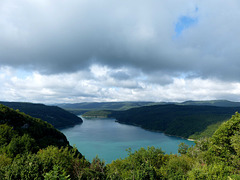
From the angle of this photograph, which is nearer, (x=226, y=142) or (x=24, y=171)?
(x=24, y=171)

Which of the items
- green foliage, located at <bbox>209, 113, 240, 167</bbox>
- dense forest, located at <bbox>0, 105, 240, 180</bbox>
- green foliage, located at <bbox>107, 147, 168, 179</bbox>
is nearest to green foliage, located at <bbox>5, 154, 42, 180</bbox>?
dense forest, located at <bbox>0, 105, 240, 180</bbox>

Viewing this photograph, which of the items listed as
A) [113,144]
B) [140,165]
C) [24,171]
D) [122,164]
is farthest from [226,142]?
[113,144]

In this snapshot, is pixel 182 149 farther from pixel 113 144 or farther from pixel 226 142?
pixel 113 144

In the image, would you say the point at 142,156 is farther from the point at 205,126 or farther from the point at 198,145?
the point at 205,126

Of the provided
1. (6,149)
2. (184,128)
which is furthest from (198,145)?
(184,128)

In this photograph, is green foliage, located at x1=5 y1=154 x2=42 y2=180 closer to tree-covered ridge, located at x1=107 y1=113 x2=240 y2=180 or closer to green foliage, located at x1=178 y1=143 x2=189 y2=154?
tree-covered ridge, located at x1=107 y1=113 x2=240 y2=180

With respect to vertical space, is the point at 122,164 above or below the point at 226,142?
below

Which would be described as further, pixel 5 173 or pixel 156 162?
pixel 156 162

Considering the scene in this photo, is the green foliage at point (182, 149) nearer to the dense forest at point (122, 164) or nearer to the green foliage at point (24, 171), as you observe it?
the dense forest at point (122, 164)

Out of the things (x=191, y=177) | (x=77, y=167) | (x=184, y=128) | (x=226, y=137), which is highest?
(x=226, y=137)

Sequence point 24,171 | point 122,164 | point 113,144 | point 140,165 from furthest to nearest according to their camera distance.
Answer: point 113,144, point 122,164, point 140,165, point 24,171

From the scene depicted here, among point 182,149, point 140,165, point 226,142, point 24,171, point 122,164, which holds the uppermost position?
point 24,171
